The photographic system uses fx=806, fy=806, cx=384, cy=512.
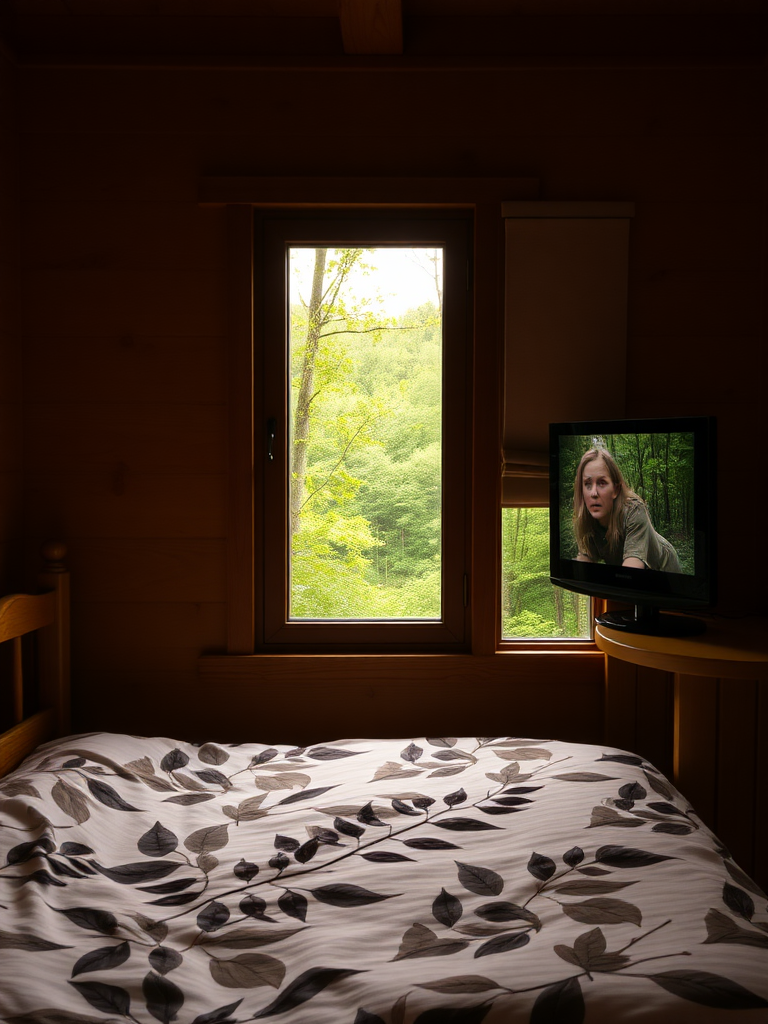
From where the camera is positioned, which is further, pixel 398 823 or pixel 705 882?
pixel 398 823

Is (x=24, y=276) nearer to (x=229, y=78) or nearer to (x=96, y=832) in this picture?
(x=229, y=78)

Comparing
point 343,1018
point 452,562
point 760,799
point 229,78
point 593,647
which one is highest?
point 229,78

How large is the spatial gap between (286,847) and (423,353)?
1428mm

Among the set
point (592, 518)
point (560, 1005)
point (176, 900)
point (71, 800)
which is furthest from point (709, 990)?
point (592, 518)

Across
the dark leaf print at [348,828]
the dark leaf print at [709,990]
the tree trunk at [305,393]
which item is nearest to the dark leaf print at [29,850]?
the dark leaf print at [348,828]

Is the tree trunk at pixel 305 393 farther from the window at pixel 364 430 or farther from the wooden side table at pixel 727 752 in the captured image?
the wooden side table at pixel 727 752

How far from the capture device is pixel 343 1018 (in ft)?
3.22

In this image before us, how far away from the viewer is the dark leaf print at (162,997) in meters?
1.00

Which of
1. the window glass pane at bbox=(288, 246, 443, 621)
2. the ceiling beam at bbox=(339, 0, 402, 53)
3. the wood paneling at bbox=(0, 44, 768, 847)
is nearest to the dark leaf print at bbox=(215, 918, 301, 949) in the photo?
the wood paneling at bbox=(0, 44, 768, 847)

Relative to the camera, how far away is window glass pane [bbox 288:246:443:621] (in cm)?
233

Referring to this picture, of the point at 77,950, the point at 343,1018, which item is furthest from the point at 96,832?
the point at 343,1018

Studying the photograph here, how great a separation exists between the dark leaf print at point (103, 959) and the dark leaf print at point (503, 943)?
0.48 meters

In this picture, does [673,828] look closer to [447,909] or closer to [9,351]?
[447,909]

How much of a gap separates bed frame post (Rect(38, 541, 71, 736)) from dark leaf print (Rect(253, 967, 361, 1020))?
1.31m
